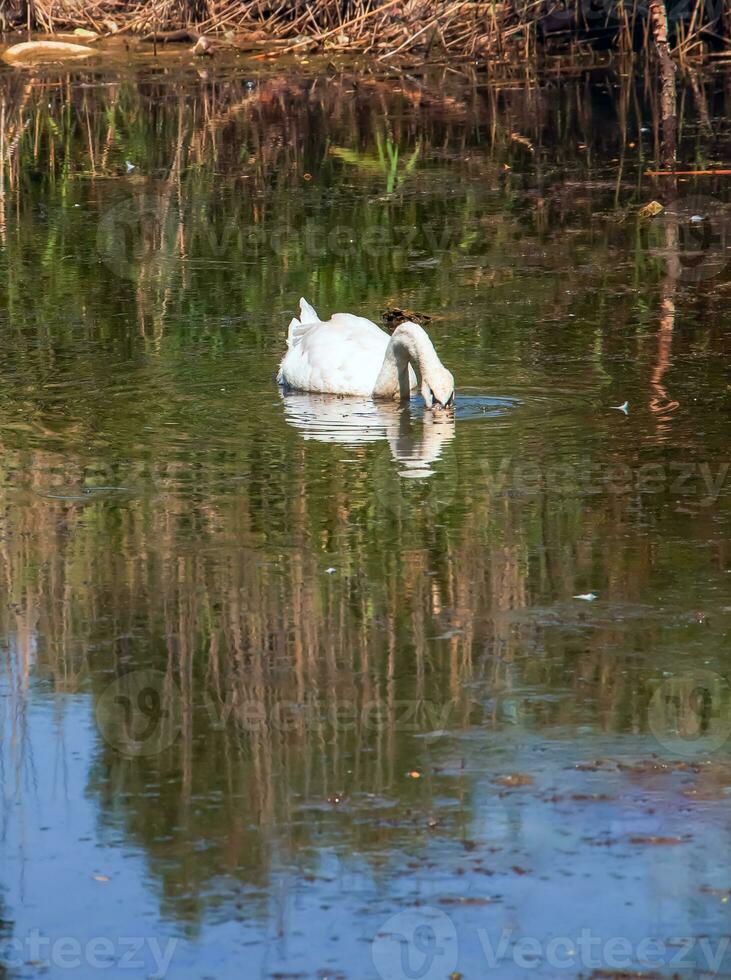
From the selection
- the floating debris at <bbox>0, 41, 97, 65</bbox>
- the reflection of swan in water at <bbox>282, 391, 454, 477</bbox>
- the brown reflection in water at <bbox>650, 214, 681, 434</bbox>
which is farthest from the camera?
the floating debris at <bbox>0, 41, 97, 65</bbox>

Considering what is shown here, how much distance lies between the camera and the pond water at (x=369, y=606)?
4285mm

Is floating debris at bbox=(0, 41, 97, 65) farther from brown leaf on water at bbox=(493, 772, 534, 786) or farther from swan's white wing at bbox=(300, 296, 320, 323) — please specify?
brown leaf on water at bbox=(493, 772, 534, 786)

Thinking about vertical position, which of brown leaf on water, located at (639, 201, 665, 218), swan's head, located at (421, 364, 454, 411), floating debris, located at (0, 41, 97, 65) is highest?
floating debris, located at (0, 41, 97, 65)

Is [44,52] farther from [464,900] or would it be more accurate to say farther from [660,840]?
[464,900]

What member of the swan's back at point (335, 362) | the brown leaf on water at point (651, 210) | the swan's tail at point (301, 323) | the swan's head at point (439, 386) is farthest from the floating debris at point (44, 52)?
the swan's head at point (439, 386)

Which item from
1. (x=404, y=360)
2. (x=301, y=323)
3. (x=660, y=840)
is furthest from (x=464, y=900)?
(x=301, y=323)

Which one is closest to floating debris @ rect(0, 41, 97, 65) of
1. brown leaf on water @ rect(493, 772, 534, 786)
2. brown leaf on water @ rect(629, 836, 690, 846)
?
brown leaf on water @ rect(493, 772, 534, 786)

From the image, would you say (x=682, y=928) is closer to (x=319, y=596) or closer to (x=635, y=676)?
(x=635, y=676)

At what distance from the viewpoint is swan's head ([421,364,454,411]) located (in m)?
8.47

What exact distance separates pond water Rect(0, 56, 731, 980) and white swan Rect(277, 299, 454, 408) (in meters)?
0.12

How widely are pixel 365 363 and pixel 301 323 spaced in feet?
2.68

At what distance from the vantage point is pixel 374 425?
27.9 ft

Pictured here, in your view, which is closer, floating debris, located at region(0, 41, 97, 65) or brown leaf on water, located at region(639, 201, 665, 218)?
brown leaf on water, located at region(639, 201, 665, 218)

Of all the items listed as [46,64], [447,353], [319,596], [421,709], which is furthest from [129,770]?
[46,64]
